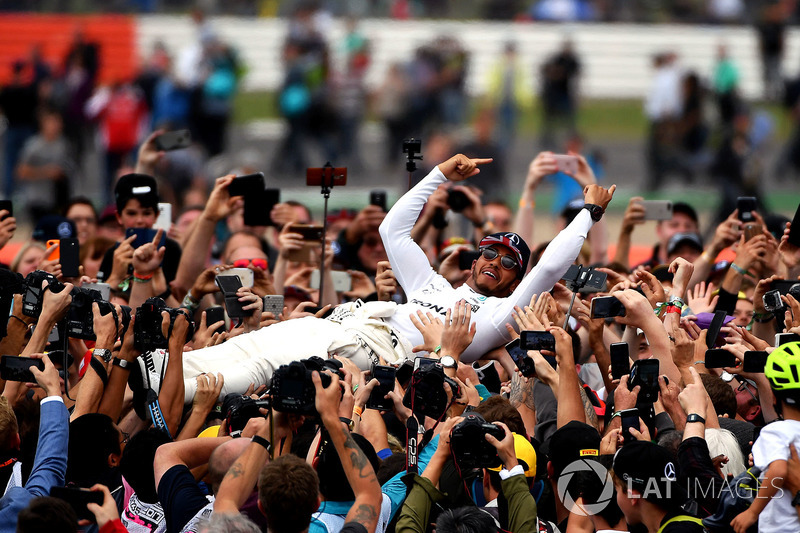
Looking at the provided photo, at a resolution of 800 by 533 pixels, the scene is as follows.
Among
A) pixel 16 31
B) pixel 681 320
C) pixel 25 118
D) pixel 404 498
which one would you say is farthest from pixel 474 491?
pixel 16 31

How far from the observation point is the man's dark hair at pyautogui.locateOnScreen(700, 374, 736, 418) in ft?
20.4

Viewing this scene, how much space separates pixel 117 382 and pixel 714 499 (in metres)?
2.94

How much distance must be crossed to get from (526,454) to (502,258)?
213cm

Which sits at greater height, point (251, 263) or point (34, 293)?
point (34, 293)

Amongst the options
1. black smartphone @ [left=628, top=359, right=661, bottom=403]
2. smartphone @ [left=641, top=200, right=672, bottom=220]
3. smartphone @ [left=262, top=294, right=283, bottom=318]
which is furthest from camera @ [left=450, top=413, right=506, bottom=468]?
smartphone @ [left=641, top=200, right=672, bottom=220]

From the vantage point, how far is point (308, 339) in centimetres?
719

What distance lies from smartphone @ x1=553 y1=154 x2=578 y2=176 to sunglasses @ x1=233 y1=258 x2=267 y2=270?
7.67ft

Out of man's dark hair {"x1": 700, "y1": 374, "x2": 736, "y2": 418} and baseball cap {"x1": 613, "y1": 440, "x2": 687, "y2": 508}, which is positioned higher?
baseball cap {"x1": 613, "y1": 440, "x2": 687, "y2": 508}

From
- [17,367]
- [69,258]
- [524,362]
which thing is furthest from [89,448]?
[524,362]

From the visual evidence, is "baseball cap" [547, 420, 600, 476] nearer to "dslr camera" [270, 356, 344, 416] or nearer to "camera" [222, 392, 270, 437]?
"dslr camera" [270, 356, 344, 416]

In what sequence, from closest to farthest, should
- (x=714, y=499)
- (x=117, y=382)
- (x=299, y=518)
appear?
(x=299, y=518), (x=714, y=499), (x=117, y=382)

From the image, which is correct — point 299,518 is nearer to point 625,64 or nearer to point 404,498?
point 404,498

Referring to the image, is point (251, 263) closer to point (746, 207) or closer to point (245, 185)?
point (245, 185)

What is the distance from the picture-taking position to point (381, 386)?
5.73 meters
